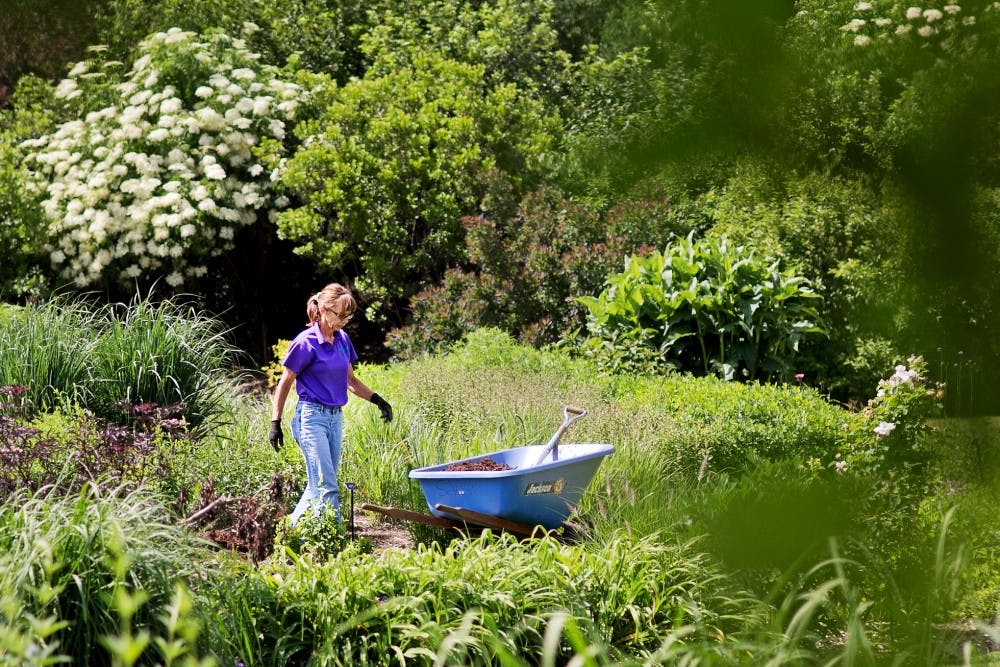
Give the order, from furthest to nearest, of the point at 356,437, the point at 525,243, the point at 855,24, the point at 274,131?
the point at 274,131 < the point at 525,243 < the point at 356,437 < the point at 855,24

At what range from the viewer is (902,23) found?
931 mm

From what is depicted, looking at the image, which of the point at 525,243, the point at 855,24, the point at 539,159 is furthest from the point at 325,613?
the point at 539,159

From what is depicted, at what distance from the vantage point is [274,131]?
44.1ft

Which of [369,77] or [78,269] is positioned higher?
[369,77]

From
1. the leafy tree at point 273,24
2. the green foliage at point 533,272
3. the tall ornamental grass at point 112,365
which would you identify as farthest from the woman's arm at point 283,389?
the leafy tree at point 273,24

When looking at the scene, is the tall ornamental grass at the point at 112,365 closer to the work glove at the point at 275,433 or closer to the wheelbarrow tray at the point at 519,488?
the work glove at the point at 275,433

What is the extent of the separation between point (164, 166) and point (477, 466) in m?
9.14

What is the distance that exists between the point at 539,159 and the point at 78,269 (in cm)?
595

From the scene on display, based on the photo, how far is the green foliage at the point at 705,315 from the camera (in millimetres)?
9906

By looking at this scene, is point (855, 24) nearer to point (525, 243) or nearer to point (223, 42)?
point (525, 243)

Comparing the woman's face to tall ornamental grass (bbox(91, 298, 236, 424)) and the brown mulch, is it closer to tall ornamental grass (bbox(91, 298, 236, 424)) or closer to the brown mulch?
the brown mulch

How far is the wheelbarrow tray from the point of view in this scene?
552 centimetres

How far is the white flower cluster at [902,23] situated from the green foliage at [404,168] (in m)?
11.4

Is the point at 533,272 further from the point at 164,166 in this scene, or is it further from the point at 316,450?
the point at 316,450
